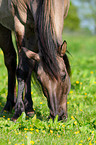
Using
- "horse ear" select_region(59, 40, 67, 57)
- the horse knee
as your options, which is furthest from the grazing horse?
the horse knee

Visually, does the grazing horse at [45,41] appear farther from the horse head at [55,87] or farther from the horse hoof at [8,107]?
the horse hoof at [8,107]

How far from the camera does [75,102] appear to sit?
428cm

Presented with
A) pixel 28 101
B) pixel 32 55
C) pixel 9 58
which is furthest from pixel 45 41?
pixel 9 58

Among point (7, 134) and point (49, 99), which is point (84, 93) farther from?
point (7, 134)

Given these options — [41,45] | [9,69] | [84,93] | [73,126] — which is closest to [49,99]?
[73,126]

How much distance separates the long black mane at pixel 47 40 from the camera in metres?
2.72

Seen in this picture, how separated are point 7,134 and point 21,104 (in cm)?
69

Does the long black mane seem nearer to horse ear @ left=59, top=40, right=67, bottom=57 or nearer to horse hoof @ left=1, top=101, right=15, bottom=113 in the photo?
horse ear @ left=59, top=40, right=67, bottom=57

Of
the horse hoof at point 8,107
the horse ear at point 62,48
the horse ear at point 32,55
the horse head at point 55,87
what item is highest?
the horse ear at point 62,48

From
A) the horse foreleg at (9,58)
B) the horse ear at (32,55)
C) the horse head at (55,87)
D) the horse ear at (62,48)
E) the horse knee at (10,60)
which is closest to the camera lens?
the horse ear at (62,48)

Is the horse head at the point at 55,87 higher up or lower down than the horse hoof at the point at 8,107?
higher up

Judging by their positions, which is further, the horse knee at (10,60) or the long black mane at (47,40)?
the horse knee at (10,60)

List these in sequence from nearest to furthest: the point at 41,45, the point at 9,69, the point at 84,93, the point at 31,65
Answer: the point at 41,45
the point at 31,65
the point at 9,69
the point at 84,93

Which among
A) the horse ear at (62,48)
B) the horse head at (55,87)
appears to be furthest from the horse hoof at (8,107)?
the horse ear at (62,48)
